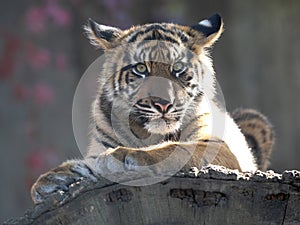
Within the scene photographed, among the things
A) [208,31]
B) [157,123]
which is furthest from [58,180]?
[208,31]

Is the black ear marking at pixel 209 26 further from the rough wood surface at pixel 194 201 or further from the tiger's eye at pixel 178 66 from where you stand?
the rough wood surface at pixel 194 201

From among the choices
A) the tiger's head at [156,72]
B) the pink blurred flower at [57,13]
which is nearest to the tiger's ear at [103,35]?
the tiger's head at [156,72]

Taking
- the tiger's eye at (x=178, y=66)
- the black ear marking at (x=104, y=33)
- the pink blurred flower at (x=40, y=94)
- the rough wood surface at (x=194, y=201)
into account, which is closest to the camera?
the rough wood surface at (x=194, y=201)

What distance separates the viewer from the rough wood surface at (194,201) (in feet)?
10.6

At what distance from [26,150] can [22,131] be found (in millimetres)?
201

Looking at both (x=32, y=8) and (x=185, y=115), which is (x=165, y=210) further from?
(x=32, y=8)

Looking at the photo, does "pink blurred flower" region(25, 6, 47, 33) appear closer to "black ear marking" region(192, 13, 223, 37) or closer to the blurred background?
the blurred background

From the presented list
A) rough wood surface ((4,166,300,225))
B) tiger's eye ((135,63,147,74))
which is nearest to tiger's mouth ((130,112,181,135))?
tiger's eye ((135,63,147,74))

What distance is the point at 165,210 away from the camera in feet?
10.7

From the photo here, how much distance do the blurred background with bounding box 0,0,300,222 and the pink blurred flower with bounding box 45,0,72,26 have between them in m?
0.01

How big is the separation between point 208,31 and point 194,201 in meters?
2.06

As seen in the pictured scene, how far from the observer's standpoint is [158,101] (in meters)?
4.54

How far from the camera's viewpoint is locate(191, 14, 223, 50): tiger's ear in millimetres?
5113

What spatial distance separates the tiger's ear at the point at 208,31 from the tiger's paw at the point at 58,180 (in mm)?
1209
